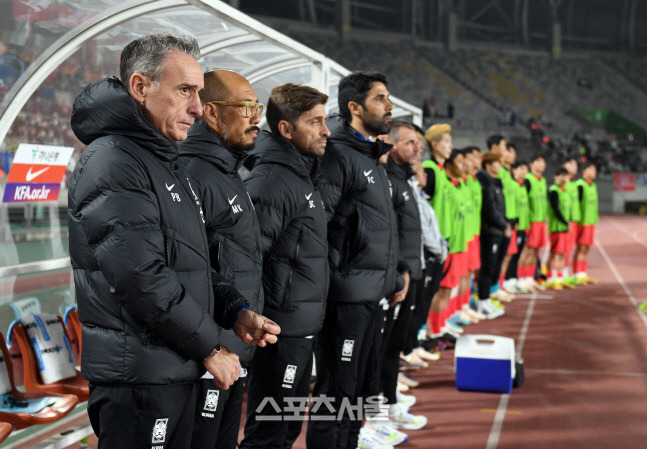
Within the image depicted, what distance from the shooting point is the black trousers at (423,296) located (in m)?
6.73

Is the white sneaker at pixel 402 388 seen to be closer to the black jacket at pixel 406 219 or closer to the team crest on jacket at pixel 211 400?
the black jacket at pixel 406 219

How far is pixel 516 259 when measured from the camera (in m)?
12.1

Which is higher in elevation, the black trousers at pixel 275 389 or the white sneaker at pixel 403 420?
the black trousers at pixel 275 389

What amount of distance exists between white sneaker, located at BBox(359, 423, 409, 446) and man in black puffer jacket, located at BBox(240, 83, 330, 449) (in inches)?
48.9

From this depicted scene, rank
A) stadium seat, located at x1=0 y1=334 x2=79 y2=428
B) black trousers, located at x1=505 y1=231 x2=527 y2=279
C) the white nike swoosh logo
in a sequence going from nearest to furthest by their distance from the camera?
stadium seat, located at x1=0 y1=334 x2=79 y2=428, the white nike swoosh logo, black trousers, located at x1=505 y1=231 x2=527 y2=279

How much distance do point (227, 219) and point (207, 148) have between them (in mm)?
330

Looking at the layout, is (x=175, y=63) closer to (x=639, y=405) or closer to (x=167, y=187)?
(x=167, y=187)

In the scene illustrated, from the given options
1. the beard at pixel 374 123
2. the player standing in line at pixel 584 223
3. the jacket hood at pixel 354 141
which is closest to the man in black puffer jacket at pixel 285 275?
the jacket hood at pixel 354 141

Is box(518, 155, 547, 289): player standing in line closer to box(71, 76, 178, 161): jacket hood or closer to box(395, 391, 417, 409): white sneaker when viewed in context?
box(395, 391, 417, 409): white sneaker

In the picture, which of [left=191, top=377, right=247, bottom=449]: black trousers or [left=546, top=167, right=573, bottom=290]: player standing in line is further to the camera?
[left=546, top=167, right=573, bottom=290]: player standing in line

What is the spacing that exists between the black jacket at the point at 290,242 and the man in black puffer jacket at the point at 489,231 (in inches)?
266

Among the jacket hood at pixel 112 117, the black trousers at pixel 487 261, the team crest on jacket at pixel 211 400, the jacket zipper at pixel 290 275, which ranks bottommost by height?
the black trousers at pixel 487 261

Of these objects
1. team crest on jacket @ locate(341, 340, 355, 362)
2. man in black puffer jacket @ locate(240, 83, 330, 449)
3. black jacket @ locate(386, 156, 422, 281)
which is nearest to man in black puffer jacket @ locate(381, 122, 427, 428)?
black jacket @ locate(386, 156, 422, 281)

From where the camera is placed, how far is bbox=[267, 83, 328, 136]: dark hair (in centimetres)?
374
